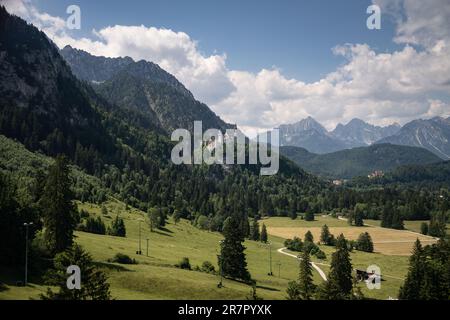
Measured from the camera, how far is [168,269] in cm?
8562

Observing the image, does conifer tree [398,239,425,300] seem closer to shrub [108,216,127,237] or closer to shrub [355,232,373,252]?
shrub [108,216,127,237]

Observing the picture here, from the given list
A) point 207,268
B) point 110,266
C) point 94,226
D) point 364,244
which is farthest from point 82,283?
point 364,244

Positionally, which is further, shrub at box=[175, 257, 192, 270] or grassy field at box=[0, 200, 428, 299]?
shrub at box=[175, 257, 192, 270]

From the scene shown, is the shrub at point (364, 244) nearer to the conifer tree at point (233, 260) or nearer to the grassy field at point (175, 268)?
the grassy field at point (175, 268)

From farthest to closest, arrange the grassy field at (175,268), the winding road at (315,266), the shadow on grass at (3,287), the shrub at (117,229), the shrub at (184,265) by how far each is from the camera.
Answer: the shrub at (117,229), the winding road at (315,266), the shrub at (184,265), the grassy field at (175,268), the shadow on grass at (3,287)

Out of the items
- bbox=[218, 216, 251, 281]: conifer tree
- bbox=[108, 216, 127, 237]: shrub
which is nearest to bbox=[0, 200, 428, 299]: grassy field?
bbox=[108, 216, 127, 237]: shrub

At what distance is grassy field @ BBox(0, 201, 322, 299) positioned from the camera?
218 ft

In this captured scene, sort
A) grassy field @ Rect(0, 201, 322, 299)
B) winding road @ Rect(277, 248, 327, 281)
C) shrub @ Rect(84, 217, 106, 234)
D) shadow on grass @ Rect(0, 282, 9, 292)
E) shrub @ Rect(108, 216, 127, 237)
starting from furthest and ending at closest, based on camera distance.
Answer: shrub @ Rect(108, 216, 127, 237) < shrub @ Rect(84, 217, 106, 234) < winding road @ Rect(277, 248, 327, 281) < grassy field @ Rect(0, 201, 322, 299) < shadow on grass @ Rect(0, 282, 9, 292)

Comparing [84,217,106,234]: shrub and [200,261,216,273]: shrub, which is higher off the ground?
[84,217,106,234]: shrub

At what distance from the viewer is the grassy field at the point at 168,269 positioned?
218ft

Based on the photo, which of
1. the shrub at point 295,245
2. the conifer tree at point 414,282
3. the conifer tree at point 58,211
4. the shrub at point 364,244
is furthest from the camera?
the shrub at point 364,244

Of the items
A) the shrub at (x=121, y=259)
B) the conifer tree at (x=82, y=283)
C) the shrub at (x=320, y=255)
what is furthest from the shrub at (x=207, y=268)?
the shrub at (x=320, y=255)
